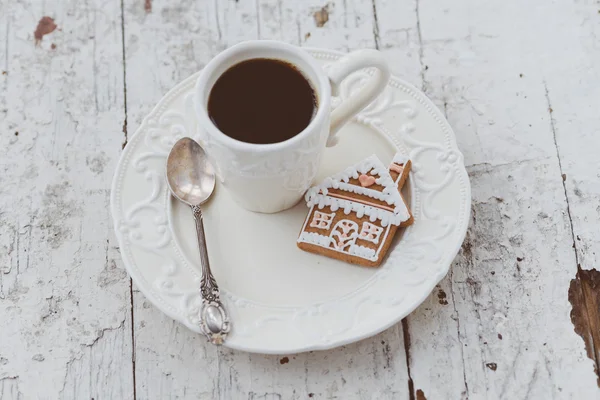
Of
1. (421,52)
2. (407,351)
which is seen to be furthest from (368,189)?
(421,52)

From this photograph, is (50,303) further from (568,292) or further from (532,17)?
(532,17)

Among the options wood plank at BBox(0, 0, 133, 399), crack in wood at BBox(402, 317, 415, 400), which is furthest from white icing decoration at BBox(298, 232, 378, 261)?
wood plank at BBox(0, 0, 133, 399)

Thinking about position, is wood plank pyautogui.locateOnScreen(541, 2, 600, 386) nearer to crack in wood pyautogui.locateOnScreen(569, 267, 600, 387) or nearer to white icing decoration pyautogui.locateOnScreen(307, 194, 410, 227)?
crack in wood pyautogui.locateOnScreen(569, 267, 600, 387)

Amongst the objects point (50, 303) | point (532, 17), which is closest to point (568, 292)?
point (532, 17)

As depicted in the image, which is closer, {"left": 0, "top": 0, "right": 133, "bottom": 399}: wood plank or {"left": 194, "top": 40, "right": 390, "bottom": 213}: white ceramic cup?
{"left": 194, "top": 40, "right": 390, "bottom": 213}: white ceramic cup

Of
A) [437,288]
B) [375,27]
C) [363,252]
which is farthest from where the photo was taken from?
[375,27]

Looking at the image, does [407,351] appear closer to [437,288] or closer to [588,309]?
[437,288]
